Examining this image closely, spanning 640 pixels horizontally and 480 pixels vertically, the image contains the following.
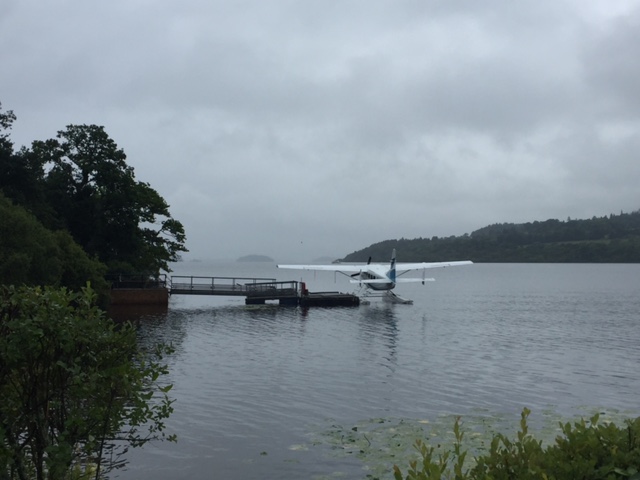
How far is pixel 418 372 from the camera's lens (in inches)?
909

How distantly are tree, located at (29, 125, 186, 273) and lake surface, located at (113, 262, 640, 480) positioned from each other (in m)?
12.8

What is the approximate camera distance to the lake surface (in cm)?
1286

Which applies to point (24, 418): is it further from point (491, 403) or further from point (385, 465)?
point (491, 403)

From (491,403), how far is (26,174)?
126 feet

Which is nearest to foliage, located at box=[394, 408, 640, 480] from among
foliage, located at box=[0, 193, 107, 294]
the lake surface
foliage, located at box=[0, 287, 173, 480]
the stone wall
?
foliage, located at box=[0, 287, 173, 480]

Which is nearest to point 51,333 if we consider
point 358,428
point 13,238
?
point 358,428

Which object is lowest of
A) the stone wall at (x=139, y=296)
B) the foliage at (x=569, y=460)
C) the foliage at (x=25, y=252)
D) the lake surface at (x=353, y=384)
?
the lake surface at (x=353, y=384)

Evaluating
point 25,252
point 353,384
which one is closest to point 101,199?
point 25,252

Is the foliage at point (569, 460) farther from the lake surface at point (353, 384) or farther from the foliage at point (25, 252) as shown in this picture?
the foliage at point (25, 252)

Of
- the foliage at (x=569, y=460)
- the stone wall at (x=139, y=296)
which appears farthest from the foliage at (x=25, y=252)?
the foliage at (x=569, y=460)

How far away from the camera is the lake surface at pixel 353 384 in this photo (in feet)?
42.2

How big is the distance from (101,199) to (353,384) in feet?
125

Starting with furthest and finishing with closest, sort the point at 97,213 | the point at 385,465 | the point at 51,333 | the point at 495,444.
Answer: the point at 97,213 → the point at 385,465 → the point at 51,333 → the point at 495,444

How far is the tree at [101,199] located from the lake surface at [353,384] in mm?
12807
